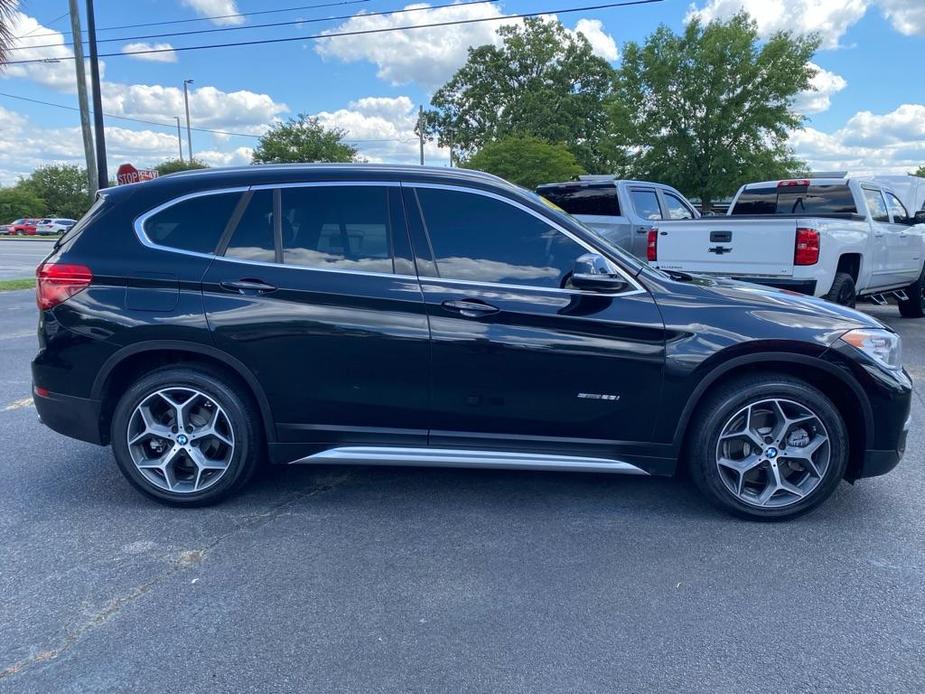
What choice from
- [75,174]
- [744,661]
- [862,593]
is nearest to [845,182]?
[862,593]

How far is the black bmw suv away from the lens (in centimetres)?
354

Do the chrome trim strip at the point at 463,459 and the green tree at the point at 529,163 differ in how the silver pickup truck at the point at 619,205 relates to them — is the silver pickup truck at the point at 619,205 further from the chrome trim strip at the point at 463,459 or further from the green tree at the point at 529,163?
the green tree at the point at 529,163

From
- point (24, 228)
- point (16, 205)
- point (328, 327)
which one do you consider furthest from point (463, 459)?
point (16, 205)

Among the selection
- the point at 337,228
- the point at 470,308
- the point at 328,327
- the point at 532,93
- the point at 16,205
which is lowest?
the point at 328,327

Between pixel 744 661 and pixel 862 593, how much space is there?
86cm

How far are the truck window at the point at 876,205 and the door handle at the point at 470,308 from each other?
25.8 ft

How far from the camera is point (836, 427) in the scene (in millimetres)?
3543

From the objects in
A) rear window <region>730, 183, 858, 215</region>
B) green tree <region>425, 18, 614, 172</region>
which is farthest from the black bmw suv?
green tree <region>425, 18, 614, 172</region>

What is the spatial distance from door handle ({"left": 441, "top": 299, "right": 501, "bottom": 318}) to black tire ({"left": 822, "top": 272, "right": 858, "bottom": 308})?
5.69m

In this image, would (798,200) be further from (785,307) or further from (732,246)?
(785,307)

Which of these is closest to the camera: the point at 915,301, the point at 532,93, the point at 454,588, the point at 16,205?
the point at 454,588

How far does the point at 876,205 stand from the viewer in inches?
372

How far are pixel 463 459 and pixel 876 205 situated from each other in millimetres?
8630

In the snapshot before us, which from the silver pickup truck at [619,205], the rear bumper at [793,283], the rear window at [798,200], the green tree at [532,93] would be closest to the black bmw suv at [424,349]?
the rear bumper at [793,283]
